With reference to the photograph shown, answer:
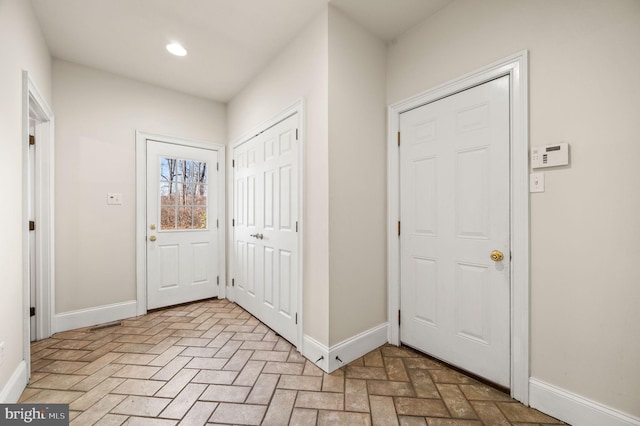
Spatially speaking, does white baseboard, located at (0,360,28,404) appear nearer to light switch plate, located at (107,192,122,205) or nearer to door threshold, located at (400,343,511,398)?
light switch plate, located at (107,192,122,205)

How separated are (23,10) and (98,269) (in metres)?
2.27

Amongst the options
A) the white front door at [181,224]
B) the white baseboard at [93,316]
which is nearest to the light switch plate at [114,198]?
the white front door at [181,224]

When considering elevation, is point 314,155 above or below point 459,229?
above

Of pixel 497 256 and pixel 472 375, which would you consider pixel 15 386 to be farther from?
pixel 497 256

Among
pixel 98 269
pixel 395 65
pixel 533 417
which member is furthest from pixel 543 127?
pixel 98 269

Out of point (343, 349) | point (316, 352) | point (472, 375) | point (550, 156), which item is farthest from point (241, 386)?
point (550, 156)

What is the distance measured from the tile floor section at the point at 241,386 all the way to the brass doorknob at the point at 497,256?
0.85 meters

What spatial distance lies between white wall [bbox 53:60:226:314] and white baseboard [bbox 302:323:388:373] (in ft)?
7.49

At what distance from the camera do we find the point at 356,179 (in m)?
2.16

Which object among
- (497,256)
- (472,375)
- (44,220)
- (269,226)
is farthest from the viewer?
(269,226)

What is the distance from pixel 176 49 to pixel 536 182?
10.3 feet

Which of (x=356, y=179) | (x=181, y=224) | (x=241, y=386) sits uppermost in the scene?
(x=356, y=179)

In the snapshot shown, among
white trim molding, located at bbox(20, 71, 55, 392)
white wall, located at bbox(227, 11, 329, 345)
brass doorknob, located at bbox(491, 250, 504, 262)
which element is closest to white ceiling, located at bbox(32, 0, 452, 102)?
white wall, located at bbox(227, 11, 329, 345)

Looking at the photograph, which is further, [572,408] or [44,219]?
[44,219]
